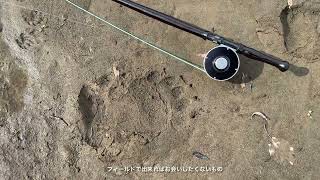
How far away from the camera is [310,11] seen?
10.7ft

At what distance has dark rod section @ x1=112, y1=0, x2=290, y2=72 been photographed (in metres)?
3.14

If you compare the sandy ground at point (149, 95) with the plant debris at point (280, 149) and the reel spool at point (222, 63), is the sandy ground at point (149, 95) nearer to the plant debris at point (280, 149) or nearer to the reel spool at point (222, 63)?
the plant debris at point (280, 149)

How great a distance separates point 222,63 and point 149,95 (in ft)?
1.91

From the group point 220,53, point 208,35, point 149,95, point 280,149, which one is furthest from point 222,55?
point 280,149

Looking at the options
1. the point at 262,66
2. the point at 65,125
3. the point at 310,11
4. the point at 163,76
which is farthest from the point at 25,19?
the point at 310,11

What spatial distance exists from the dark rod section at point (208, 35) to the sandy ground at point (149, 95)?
0.10 meters

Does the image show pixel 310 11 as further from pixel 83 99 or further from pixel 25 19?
pixel 25 19

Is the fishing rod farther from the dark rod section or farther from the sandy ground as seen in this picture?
the sandy ground

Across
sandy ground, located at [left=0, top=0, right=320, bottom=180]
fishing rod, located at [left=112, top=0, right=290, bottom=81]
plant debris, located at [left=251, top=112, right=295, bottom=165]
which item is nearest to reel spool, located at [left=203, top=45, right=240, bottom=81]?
fishing rod, located at [left=112, top=0, right=290, bottom=81]

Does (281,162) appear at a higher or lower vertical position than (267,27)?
lower

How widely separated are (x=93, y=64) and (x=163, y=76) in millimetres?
509

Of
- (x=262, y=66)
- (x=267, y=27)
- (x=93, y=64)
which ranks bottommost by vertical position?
(x=93, y=64)

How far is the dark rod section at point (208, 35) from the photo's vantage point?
314 cm

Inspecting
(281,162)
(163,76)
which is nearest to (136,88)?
(163,76)
